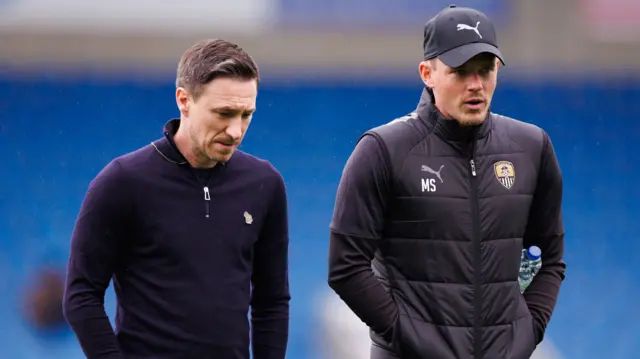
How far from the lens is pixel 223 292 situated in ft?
9.20

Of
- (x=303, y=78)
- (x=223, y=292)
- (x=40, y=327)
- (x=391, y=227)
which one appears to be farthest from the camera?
(x=303, y=78)

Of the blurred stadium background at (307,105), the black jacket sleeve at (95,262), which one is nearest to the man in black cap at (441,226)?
the black jacket sleeve at (95,262)

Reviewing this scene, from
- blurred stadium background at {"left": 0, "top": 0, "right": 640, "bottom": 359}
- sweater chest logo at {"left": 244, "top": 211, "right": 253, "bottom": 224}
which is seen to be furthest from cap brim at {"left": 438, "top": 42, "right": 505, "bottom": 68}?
blurred stadium background at {"left": 0, "top": 0, "right": 640, "bottom": 359}

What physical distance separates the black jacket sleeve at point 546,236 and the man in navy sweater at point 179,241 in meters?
0.80

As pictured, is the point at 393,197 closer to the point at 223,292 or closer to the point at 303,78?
the point at 223,292

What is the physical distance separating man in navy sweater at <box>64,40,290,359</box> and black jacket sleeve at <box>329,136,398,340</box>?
254 mm

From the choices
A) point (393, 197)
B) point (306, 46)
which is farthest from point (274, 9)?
point (393, 197)

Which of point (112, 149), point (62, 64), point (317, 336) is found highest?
point (62, 64)

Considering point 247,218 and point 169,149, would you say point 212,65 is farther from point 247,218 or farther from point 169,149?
point 247,218

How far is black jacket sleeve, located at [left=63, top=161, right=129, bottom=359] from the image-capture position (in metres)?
2.72

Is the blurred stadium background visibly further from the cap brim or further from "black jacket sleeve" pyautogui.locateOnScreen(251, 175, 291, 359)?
the cap brim

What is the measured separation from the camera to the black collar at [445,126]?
9.91ft

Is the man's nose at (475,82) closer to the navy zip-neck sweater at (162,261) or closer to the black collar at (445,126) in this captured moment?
the black collar at (445,126)

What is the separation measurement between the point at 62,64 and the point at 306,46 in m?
1.54
